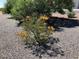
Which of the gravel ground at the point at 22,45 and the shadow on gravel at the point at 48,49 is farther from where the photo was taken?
the shadow on gravel at the point at 48,49

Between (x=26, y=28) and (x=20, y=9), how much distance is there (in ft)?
17.0

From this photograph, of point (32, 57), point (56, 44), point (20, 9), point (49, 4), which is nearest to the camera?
point (32, 57)

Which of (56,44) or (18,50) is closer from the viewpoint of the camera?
(18,50)

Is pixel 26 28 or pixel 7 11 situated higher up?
pixel 26 28

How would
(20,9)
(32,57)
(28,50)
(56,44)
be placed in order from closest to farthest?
1. (32,57)
2. (28,50)
3. (56,44)
4. (20,9)

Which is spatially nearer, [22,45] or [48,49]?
[48,49]

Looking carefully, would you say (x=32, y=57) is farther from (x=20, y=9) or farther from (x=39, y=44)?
(x=20, y=9)

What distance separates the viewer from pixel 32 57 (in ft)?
34.5

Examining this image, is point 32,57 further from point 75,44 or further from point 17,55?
point 75,44

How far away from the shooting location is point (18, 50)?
11.1 m

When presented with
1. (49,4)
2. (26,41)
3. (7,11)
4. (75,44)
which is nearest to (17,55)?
(26,41)

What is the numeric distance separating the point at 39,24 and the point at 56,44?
4.18 ft

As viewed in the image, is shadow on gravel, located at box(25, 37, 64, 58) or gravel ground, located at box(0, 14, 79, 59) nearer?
gravel ground, located at box(0, 14, 79, 59)

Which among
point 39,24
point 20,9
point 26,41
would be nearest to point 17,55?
point 26,41
